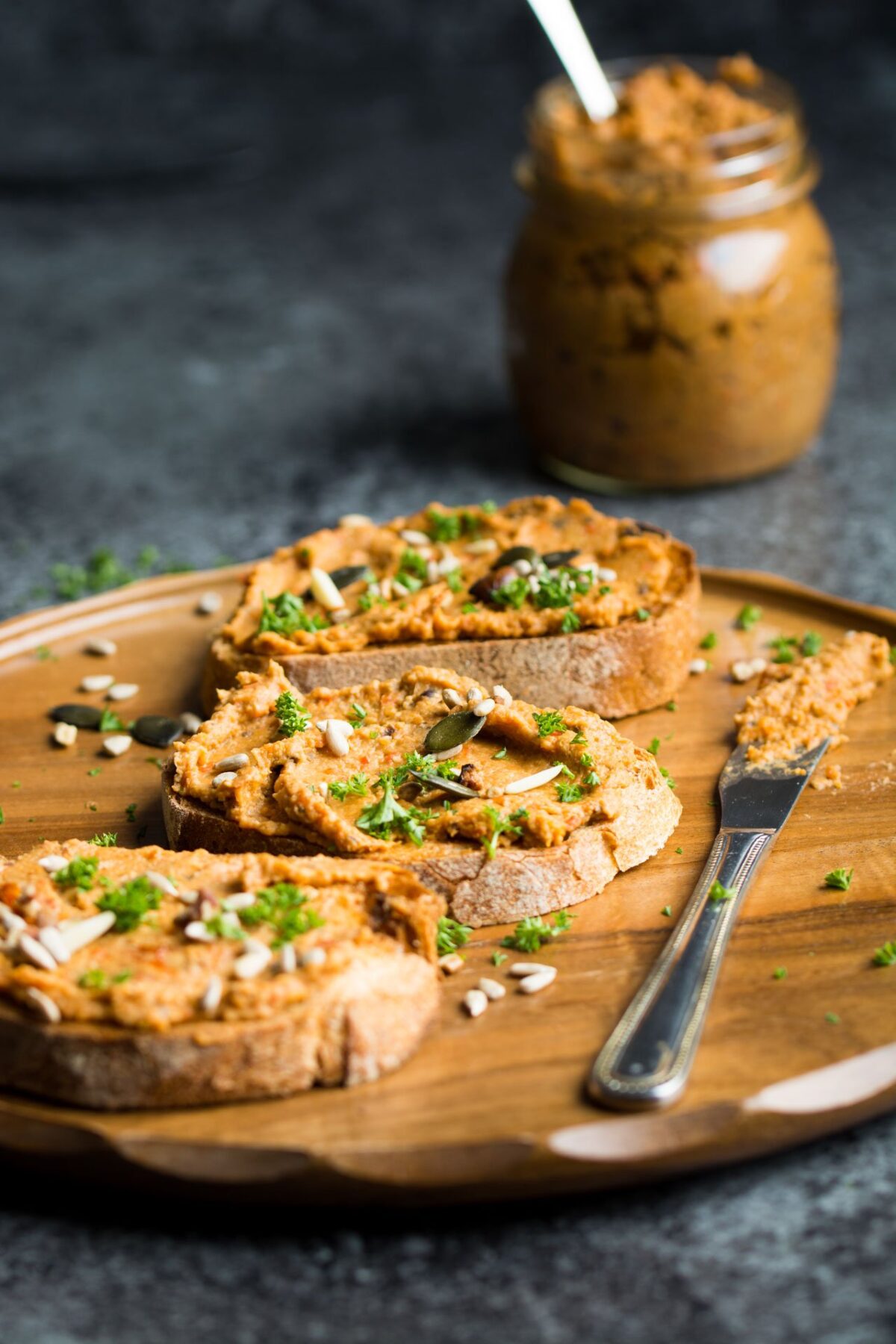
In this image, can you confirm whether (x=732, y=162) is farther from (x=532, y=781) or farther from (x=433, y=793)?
(x=433, y=793)

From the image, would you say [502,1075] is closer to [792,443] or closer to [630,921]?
[630,921]

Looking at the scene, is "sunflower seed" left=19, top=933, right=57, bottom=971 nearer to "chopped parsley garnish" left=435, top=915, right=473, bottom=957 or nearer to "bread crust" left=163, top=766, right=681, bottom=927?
"bread crust" left=163, top=766, right=681, bottom=927

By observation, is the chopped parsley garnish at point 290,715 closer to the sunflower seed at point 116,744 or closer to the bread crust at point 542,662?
the bread crust at point 542,662

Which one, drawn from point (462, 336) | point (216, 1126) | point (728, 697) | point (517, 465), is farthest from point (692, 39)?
point (216, 1126)

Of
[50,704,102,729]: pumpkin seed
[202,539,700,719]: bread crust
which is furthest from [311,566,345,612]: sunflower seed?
[50,704,102,729]: pumpkin seed

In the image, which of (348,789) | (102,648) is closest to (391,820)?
(348,789)

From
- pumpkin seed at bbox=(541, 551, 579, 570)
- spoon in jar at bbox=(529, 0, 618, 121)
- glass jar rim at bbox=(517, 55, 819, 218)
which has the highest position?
spoon in jar at bbox=(529, 0, 618, 121)
